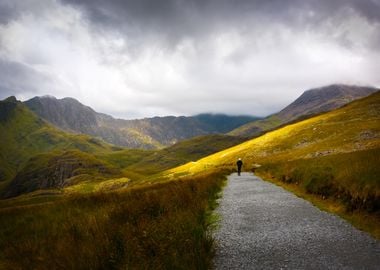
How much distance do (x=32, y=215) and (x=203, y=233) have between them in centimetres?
1090

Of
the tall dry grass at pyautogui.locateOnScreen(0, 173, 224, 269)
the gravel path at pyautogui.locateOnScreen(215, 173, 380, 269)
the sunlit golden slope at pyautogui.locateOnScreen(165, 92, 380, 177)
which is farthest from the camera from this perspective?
the sunlit golden slope at pyautogui.locateOnScreen(165, 92, 380, 177)

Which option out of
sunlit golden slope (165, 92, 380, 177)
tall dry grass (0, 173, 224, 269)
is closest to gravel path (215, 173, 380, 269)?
tall dry grass (0, 173, 224, 269)

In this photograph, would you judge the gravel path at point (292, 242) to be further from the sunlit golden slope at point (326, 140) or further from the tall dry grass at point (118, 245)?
the sunlit golden slope at point (326, 140)

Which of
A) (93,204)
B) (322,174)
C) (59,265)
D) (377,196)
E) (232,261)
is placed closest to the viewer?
(59,265)

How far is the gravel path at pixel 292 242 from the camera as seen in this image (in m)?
7.96

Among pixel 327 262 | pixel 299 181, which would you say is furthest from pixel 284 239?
pixel 299 181

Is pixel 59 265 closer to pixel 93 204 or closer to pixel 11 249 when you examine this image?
pixel 11 249

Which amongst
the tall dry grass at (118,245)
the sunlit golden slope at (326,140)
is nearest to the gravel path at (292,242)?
the tall dry grass at (118,245)

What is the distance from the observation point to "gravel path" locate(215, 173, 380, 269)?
26.1 ft

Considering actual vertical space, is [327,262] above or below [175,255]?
below

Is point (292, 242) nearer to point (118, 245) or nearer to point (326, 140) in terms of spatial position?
point (118, 245)

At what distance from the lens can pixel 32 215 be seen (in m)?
16.1

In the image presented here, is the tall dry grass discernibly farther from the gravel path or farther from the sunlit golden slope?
the sunlit golden slope

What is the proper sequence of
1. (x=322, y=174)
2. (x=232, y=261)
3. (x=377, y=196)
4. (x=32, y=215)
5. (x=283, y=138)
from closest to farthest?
(x=232, y=261)
(x=377, y=196)
(x=32, y=215)
(x=322, y=174)
(x=283, y=138)
